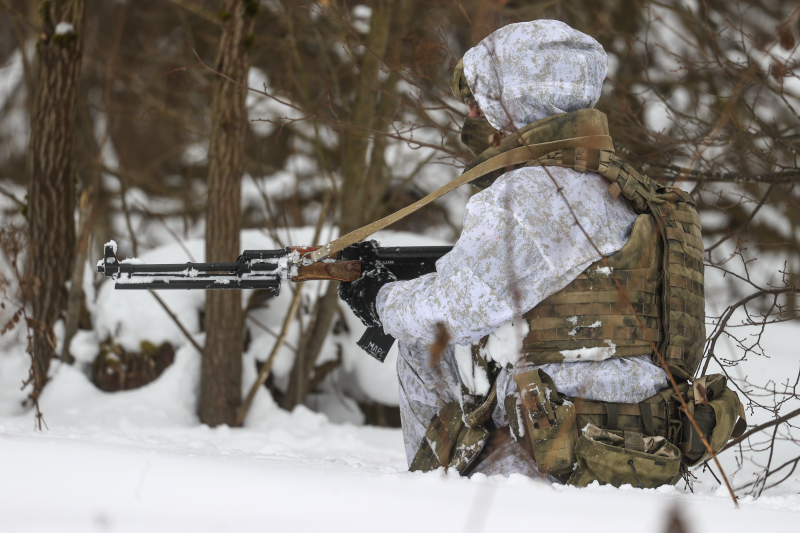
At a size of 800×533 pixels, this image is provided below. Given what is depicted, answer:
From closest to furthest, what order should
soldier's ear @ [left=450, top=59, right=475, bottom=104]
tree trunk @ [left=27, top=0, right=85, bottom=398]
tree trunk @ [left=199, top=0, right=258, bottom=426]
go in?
soldier's ear @ [left=450, top=59, right=475, bottom=104] < tree trunk @ [left=199, top=0, right=258, bottom=426] < tree trunk @ [left=27, top=0, right=85, bottom=398]

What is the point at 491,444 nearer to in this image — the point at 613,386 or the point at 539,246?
the point at 613,386

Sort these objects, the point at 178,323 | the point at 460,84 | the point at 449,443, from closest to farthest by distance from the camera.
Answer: the point at 449,443 → the point at 460,84 → the point at 178,323

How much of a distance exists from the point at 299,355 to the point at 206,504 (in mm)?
3179

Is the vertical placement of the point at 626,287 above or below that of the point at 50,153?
below

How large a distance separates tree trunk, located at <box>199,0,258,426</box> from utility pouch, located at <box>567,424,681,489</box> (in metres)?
2.72

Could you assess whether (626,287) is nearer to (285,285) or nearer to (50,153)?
(285,285)

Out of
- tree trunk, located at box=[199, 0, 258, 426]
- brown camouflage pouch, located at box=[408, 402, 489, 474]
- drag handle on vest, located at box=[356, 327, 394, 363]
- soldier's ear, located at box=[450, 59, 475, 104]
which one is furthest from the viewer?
tree trunk, located at box=[199, 0, 258, 426]

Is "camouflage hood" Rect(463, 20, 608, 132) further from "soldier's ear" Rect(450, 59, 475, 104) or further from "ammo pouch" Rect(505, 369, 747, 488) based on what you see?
"ammo pouch" Rect(505, 369, 747, 488)

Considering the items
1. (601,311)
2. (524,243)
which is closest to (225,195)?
(524,243)

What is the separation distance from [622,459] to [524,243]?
66cm

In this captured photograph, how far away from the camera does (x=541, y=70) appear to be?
206cm

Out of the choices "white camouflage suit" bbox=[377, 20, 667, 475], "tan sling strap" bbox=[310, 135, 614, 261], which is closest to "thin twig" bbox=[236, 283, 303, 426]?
"tan sling strap" bbox=[310, 135, 614, 261]

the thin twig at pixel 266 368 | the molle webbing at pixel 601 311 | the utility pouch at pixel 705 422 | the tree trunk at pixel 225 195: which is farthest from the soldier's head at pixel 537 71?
the thin twig at pixel 266 368

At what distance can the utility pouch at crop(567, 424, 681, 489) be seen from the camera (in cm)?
191
